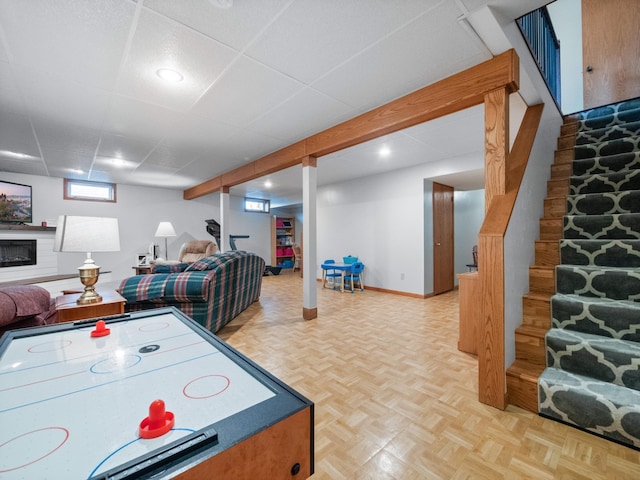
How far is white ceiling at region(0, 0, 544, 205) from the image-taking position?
5.29 ft

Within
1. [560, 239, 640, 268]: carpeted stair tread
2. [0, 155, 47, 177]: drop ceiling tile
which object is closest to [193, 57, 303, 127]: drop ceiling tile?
[560, 239, 640, 268]: carpeted stair tread

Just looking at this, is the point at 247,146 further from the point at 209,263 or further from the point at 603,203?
the point at 603,203

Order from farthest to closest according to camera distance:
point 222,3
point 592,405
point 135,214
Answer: point 135,214 → point 222,3 → point 592,405

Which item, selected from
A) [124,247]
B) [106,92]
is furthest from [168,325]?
[124,247]

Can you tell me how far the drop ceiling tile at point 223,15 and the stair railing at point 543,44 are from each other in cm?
182

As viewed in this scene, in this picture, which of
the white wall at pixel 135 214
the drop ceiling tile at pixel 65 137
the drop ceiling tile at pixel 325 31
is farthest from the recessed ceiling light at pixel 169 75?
the white wall at pixel 135 214

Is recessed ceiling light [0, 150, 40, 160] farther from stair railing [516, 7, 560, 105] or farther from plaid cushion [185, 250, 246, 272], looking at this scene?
stair railing [516, 7, 560, 105]

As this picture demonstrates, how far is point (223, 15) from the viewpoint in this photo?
1616 millimetres

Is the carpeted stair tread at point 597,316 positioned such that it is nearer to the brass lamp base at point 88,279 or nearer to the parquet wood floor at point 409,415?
the parquet wood floor at point 409,415

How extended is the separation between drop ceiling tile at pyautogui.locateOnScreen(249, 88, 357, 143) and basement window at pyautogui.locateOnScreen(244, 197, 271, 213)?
5.06 meters

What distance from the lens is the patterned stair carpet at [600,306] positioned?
140 cm

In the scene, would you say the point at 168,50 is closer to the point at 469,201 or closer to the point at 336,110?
the point at 336,110

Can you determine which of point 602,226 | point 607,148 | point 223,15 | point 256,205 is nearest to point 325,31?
point 223,15

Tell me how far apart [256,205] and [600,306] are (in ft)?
26.1
